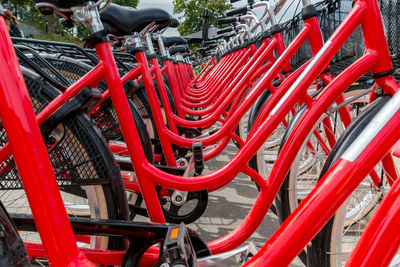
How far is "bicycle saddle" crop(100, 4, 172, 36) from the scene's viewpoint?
146 centimetres

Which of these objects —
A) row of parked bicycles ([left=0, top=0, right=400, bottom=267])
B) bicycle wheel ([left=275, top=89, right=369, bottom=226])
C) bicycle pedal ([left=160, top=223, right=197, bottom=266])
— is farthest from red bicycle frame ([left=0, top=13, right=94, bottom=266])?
bicycle wheel ([left=275, top=89, right=369, bottom=226])

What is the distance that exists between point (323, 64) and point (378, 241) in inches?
30.2

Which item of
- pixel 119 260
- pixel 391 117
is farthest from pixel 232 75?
pixel 391 117

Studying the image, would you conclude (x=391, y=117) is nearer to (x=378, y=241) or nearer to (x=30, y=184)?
(x=378, y=241)

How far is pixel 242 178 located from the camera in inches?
111

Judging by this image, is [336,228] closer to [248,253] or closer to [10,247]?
[248,253]

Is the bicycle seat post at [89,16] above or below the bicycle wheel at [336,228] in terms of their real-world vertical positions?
above

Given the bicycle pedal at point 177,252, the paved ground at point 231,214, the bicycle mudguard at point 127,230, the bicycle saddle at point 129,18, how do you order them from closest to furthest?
the bicycle pedal at point 177,252 → the bicycle mudguard at point 127,230 → the bicycle saddle at point 129,18 → the paved ground at point 231,214

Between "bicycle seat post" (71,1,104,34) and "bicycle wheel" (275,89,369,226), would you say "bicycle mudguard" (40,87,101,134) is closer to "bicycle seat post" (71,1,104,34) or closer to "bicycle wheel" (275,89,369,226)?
"bicycle seat post" (71,1,104,34)

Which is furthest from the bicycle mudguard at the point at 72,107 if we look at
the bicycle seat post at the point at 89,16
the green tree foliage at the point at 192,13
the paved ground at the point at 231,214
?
the green tree foliage at the point at 192,13

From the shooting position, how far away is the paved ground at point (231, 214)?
190 cm

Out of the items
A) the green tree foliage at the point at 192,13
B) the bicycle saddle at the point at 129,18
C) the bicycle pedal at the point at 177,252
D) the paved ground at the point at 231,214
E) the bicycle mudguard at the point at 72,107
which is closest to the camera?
→ the bicycle pedal at the point at 177,252

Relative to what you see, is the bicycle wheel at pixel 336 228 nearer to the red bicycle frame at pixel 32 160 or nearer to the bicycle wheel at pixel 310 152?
the bicycle wheel at pixel 310 152

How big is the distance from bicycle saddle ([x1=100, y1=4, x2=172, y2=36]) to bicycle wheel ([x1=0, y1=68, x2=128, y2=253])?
481 mm
